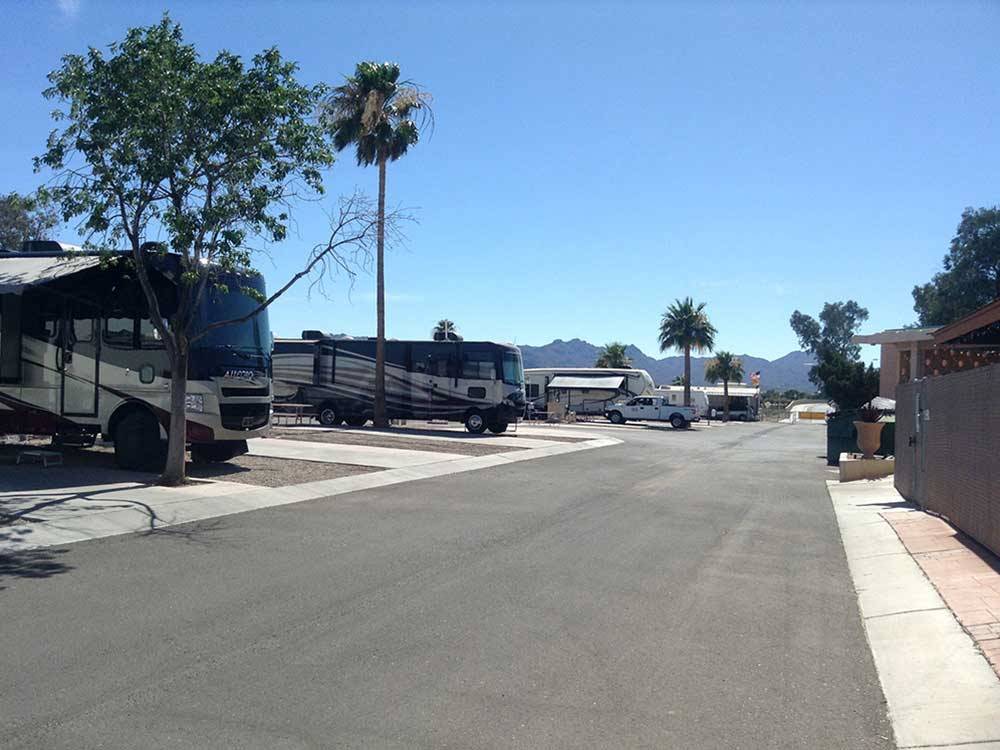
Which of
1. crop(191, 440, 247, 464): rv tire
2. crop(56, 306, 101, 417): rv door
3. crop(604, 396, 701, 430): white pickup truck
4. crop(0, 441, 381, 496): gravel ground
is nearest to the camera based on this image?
crop(0, 441, 381, 496): gravel ground

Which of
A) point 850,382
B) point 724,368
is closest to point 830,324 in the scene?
point 724,368

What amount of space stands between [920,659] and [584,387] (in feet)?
169

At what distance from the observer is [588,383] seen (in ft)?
191

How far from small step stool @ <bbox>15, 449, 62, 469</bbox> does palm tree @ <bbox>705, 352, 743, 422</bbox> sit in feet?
209

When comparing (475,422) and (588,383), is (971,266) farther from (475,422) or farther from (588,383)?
(475,422)

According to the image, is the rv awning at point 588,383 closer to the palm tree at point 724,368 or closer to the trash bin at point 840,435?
the palm tree at point 724,368

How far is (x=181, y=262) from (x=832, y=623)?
11501 mm

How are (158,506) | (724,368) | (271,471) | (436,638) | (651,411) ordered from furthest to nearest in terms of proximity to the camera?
(724,368) < (651,411) < (271,471) < (158,506) < (436,638)

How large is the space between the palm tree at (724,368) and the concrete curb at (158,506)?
6148 cm

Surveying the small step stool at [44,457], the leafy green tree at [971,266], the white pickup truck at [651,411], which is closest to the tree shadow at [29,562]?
the small step stool at [44,457]

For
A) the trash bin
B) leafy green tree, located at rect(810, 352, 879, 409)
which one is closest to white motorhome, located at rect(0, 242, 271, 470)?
the trash bin

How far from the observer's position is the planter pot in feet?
73.9

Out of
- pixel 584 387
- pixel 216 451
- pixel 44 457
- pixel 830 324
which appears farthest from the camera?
pixel 830 324

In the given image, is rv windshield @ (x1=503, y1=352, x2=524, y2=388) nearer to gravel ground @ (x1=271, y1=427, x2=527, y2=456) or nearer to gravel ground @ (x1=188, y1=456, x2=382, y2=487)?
gravel ground @ (x1=271, y1=427, x2=527, y2=456)
